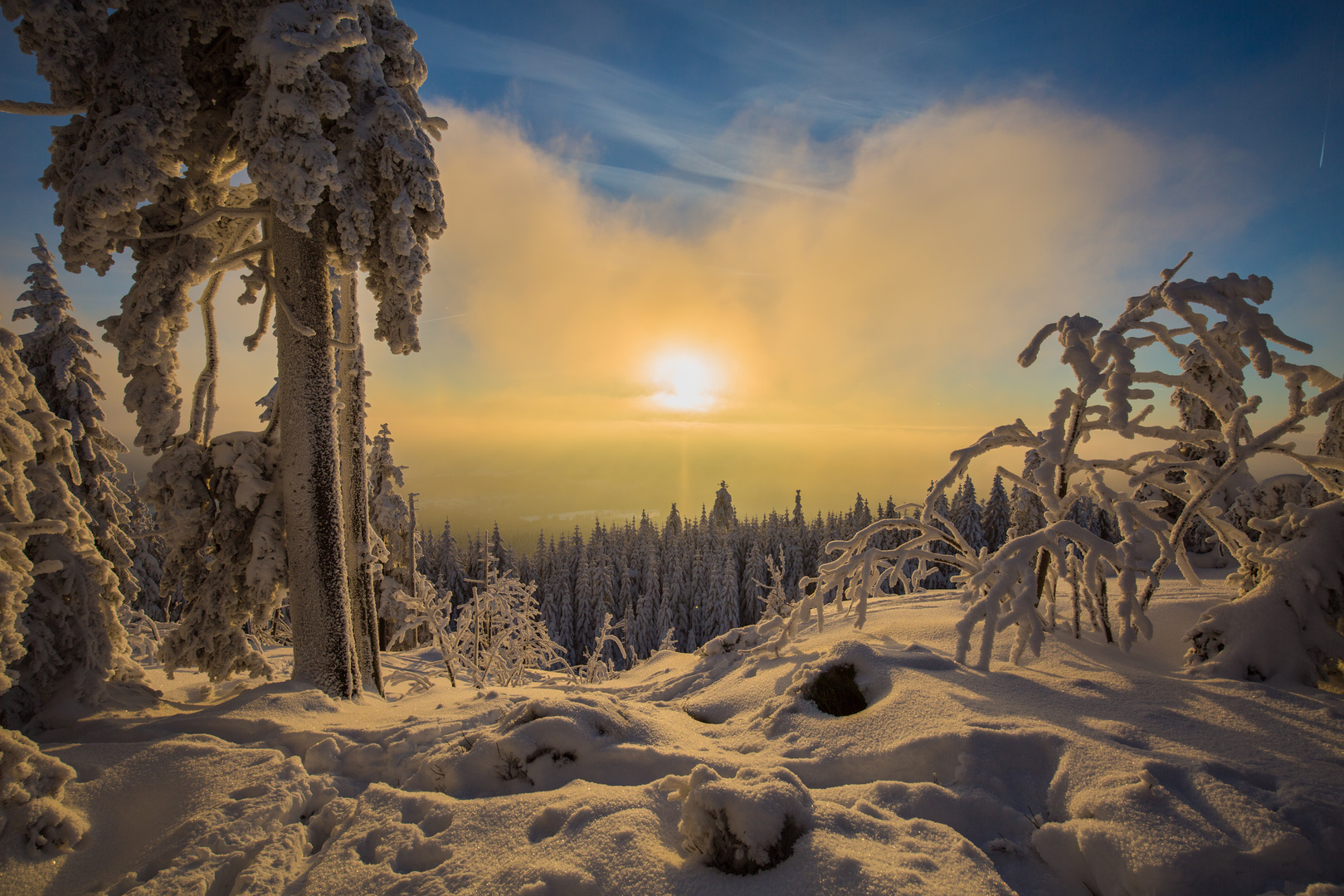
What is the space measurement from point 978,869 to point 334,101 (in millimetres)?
→ 7628

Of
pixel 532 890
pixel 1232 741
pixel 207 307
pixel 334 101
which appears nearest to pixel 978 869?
pixel 1232 741

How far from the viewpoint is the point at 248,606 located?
5719mm

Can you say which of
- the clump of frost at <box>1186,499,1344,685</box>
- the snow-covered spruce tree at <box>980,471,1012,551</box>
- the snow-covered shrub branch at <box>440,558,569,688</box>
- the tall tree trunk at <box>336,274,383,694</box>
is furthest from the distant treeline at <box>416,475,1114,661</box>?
the clump of frost at <box>1186,499,1344,685</box>

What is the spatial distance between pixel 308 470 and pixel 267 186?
2.89 m

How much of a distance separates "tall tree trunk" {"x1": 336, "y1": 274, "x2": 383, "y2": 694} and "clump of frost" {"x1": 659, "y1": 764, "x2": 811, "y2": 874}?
6.09m

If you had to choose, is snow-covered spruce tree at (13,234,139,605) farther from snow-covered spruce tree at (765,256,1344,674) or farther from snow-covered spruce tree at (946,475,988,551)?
snow-covered spruce tree at (946,475,988,551)

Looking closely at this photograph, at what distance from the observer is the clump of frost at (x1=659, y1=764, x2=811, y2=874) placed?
2213 millimetres

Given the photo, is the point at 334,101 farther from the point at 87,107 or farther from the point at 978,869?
the point at 978,869

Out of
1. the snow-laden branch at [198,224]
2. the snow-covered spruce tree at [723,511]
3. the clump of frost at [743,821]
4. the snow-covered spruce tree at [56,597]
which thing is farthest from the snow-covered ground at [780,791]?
the snow-covered spruce tree at [723,511]

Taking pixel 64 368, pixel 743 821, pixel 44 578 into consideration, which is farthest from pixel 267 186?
pixel 64 368

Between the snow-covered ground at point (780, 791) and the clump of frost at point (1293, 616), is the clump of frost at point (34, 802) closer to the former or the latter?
the snow-covered ground at point (780, 791)

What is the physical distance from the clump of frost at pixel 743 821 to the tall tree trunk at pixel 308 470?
4916 millimetres

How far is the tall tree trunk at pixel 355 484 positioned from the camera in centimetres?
705

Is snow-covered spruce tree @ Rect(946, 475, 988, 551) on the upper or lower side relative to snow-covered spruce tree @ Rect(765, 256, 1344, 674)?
lower
